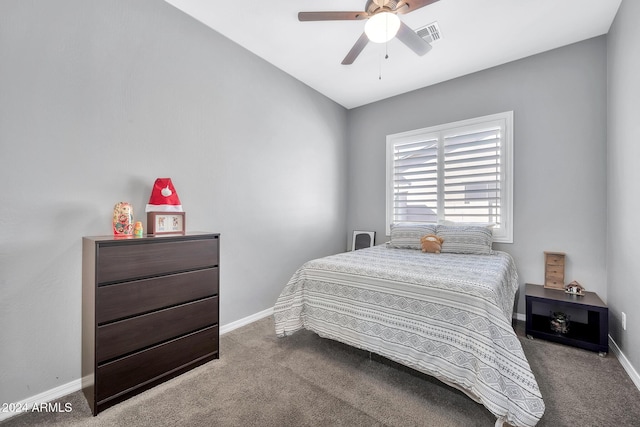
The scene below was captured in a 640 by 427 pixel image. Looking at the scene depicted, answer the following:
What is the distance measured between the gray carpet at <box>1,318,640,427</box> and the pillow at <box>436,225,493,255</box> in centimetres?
100

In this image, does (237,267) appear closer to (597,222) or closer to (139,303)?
(139,303)

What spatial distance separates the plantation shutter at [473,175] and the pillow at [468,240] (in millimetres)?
284

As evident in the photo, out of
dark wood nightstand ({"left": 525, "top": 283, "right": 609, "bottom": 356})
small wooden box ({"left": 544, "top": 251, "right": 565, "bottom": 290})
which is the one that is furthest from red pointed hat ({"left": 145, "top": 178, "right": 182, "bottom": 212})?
small wooden box ({"left": 544, "top": 251, "right": 565, "bottom": 290})

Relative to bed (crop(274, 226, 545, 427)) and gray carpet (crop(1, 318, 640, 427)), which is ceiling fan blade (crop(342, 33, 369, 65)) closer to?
bed (crop(274, 226, 545, 427))

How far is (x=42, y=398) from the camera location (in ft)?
5.42

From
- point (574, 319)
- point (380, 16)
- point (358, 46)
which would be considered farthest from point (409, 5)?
point (574, 319)

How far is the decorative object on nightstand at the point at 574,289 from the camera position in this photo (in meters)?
2.54

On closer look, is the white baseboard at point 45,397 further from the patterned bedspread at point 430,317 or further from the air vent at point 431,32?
the air vent at point 431,32

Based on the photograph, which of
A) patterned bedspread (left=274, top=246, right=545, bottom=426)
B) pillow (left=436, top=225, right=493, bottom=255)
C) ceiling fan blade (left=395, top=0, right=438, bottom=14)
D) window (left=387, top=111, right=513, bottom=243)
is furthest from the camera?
window (left=387, top=111, right=513, bottom=243)

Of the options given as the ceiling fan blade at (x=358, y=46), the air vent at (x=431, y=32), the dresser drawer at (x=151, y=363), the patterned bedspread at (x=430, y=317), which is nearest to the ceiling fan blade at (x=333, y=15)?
the ceiling fan blade at (x=358, y=46)

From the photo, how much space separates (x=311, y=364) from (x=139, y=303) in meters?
1.26

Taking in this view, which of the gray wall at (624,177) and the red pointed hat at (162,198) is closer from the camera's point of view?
the gray wall at (624,177)

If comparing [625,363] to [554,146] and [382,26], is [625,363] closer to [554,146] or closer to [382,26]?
[554,146]

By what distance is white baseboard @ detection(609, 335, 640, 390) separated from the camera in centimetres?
181
